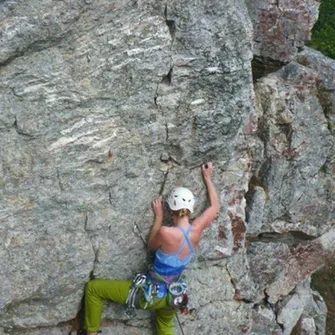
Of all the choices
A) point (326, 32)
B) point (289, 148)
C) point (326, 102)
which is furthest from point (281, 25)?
point (326, 32)

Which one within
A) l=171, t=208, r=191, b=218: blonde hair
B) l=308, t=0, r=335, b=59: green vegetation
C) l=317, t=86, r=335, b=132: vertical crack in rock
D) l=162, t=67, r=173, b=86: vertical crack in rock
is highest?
l=162, t=67, r=173, b=86: vertical crack in rock

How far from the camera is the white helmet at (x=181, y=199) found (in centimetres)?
825

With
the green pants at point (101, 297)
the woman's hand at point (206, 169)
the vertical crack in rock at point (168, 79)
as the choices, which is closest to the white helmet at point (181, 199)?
the woman's hand at point (206, 169)

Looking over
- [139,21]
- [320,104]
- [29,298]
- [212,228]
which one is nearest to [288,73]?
[320,104]

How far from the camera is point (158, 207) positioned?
8570 mm

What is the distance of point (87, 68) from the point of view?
745 centimetres

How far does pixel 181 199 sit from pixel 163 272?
0.98m

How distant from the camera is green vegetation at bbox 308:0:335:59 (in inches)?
781

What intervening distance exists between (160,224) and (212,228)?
0.95 m

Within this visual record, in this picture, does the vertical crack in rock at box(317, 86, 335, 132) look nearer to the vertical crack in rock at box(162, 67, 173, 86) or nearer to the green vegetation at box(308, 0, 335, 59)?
the vertical crack in rock at box(162, 67, 173, 86)

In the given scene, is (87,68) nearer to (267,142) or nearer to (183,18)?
(183,18)

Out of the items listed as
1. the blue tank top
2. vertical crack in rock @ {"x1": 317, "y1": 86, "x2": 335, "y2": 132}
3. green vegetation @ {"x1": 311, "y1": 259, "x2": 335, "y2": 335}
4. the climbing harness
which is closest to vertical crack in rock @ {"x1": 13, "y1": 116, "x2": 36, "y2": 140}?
the climbing harness

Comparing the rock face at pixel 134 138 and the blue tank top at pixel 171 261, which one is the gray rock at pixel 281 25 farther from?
the blue tank top at pixel 171 261

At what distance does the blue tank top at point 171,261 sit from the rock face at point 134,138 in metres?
0.45
